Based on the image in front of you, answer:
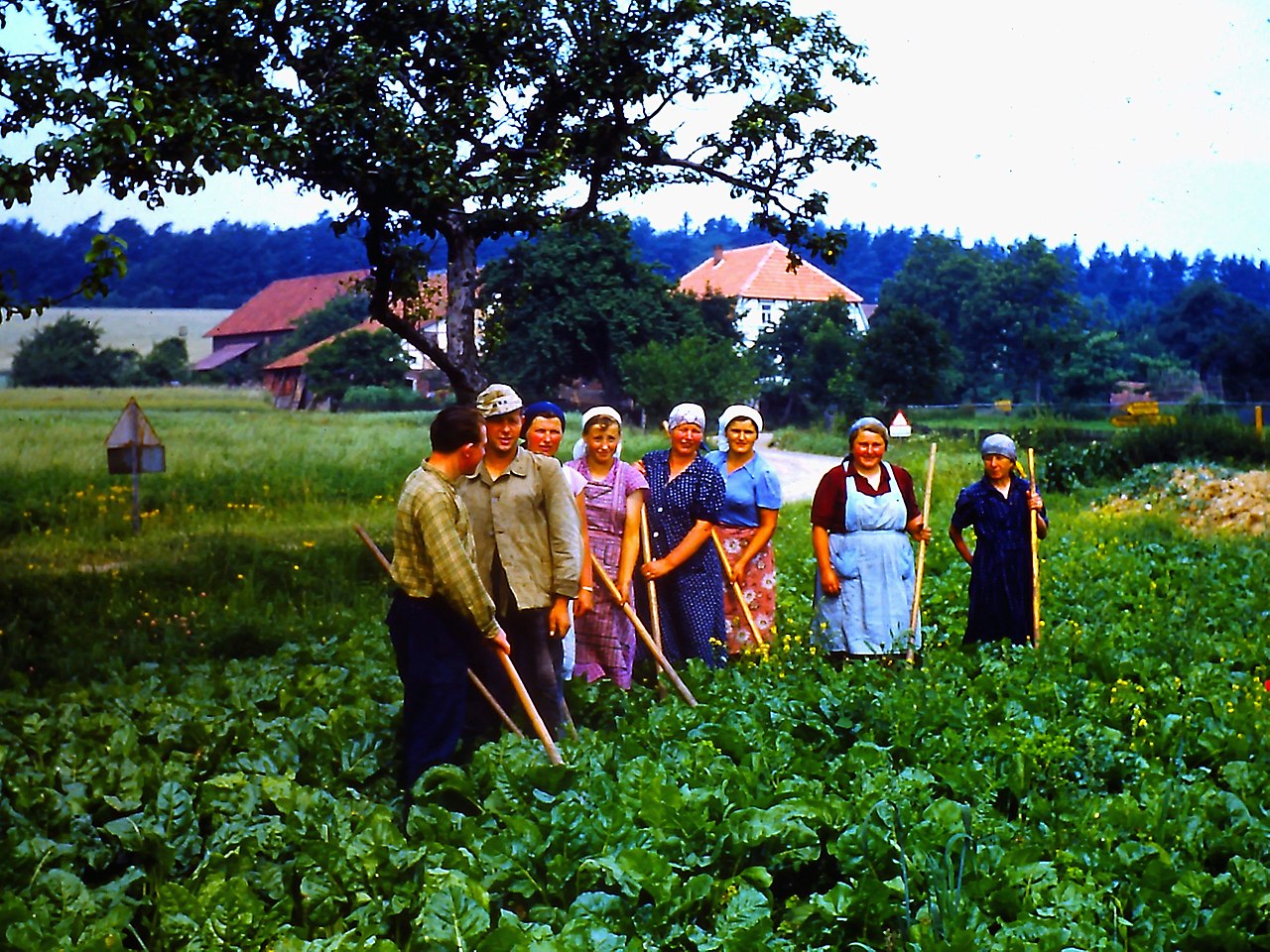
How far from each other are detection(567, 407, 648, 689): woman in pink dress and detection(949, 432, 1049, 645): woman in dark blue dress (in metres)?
1.66

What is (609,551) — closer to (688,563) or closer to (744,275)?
(688,563)

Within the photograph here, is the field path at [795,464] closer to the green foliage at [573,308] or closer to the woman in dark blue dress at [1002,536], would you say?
the green foliage at [573,308]

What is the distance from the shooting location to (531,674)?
5809 mm

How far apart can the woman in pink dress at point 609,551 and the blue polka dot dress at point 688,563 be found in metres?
0.29

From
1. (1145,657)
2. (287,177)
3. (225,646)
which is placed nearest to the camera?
(1145,657)

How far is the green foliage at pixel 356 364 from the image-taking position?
11578 mm

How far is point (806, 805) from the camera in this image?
4.31 m

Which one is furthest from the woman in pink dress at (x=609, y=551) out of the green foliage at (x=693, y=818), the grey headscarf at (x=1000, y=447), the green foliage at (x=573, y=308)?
the green foliage at (x=573, y=308)

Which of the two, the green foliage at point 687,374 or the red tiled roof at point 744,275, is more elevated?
the red tiled roof at point 744,275

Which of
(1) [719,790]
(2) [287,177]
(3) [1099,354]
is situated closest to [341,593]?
(2) [287,177]

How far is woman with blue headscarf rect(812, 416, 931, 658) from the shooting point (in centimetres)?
694

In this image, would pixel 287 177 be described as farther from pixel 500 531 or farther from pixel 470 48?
pixel 500 531

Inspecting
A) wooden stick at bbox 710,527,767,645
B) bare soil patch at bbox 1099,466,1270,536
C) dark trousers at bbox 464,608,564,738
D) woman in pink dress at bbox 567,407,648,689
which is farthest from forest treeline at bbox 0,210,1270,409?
wooden stick at bbox 710,527,767,645

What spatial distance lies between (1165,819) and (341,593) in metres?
6.79
